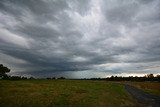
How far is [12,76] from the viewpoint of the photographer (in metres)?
142

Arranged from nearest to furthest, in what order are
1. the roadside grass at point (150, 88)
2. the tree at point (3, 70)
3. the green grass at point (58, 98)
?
the green grass at point (58, 98) < the roadside grass at point (150, 88) < the tree at point (3, 70)

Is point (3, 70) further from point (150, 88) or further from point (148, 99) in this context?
point (148, 99)

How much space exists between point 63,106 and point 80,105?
283 cm

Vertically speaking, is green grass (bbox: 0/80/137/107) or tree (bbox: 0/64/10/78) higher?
tree (bbox: 0/64/10/78)

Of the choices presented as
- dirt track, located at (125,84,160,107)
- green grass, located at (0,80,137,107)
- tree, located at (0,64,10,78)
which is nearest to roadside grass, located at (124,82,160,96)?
dirt track, located at (125,84,160,107)

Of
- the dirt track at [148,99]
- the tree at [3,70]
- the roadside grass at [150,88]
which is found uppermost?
the tree at [3,70]

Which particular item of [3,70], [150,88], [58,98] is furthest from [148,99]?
[3,70]

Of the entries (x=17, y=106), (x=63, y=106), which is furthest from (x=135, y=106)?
(x=17, y=106)

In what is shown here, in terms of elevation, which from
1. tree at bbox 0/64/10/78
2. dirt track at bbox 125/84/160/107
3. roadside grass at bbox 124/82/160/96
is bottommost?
dirt track at bbox 125/84/160/107

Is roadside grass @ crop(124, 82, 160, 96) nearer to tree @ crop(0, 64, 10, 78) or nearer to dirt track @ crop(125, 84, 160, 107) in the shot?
dirt track @ crop(125, 84, 160, 107)

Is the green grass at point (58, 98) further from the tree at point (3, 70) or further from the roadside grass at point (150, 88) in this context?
the tree at point (3, 70)

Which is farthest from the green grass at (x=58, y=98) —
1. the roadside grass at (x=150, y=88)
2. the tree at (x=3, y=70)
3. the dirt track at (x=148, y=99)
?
the tree at (x=3, y=70)

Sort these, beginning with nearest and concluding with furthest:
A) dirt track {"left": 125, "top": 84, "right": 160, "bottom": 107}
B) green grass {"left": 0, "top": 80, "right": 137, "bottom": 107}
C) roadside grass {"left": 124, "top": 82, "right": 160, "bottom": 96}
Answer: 1. green grass {"left": 0, "top": 80, "right": 137, "bottom": 107}
2. dirt track {"left": 125, "top": 84, "right": 160, "bottom": 107}
3. roadside grass {"left": 124, "top": 82, "right": 160, "bottom": 96}

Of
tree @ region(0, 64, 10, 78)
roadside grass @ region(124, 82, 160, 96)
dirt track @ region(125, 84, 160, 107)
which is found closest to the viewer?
dirt track @ region(125, 84, 160, 107)
